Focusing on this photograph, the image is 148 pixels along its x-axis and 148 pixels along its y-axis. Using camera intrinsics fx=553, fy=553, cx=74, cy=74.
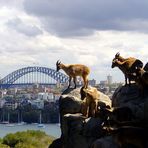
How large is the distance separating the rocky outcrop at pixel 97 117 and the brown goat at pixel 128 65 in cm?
40

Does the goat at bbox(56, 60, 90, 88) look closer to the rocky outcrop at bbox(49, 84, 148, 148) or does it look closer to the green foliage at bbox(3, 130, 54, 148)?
the rocky outcrop at bbox(49, 84, 148, 148)

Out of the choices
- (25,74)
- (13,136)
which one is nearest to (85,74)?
(13,136)

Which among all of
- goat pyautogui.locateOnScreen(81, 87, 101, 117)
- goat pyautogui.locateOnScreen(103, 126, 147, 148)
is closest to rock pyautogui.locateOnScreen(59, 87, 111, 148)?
goat pyautogui.locateOnScreen(81, 87, 101, 117)

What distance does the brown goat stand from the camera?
53.0 feet

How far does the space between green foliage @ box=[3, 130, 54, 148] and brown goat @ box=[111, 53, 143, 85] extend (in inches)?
1073

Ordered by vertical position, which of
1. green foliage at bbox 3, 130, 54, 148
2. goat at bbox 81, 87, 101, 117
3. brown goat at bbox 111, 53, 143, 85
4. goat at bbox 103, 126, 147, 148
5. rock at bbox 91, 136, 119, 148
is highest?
brown goat at bbox 111, 53, 143, 85

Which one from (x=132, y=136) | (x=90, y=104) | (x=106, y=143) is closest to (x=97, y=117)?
(x=90, y=104)

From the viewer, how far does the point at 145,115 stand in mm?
14438

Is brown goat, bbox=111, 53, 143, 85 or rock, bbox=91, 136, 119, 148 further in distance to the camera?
brown goat, bbox=111, 53, 143, 85

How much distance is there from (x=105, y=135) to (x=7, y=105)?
151123 millimetres

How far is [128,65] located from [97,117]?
1835 mm

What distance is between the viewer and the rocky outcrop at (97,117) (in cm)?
1453

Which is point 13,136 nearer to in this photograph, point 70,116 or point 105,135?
point 70,116

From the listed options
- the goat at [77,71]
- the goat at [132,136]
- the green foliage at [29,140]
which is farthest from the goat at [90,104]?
the green foliage at [29,140]
